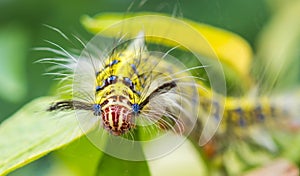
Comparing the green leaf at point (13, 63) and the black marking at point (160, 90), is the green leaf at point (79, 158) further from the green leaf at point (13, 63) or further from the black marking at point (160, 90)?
the green leaf at point (13, 63)

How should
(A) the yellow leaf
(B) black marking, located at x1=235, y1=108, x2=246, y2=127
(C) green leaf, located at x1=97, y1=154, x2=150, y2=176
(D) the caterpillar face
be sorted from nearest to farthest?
(D) the caterpillar face, (C) green leaf, located at x1=97, y1=154, x2=150, y2=176, (A) the yellow leaf, (B) black marking, located at x1=235, y1=108, x2=246, y2=127

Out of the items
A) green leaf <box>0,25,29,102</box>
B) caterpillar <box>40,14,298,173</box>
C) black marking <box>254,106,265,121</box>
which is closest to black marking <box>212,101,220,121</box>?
caterpillar <box>40,14,298,173</box>

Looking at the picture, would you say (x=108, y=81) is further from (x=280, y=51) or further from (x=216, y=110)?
(x=280, y=51)

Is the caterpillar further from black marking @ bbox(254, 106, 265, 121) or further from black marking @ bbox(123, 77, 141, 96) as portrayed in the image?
black marking @ bbox(254, 106, 265, 121)

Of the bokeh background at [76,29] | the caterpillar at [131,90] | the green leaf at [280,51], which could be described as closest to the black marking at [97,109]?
the caterpillar at [131,90]

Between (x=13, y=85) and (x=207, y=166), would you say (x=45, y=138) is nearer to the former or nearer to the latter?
(x=207, y=166)

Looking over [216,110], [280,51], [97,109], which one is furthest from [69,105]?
[280,51]
